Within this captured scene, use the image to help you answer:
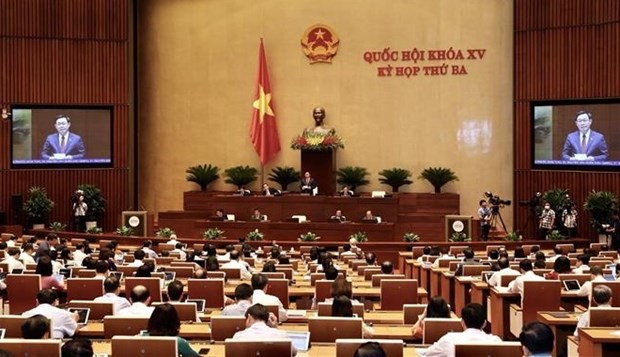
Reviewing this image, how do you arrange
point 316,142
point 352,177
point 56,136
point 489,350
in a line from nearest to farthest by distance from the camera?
point 489,350 < point 316,142 < point 352,177 < point 56,136

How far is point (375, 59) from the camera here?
87.1 feet

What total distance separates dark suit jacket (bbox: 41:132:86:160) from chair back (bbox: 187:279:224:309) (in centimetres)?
1608

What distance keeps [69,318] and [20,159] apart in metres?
18.6

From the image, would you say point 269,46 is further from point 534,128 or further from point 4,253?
point 4,253

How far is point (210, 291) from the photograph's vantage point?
10797 millimetres

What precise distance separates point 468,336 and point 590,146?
18293mm

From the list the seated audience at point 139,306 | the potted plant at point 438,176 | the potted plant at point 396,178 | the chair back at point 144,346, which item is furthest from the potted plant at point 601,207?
the chair back at point 144,346

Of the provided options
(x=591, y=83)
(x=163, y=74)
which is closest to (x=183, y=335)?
(x=591, y=83)

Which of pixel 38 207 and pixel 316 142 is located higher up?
pixel 316 142

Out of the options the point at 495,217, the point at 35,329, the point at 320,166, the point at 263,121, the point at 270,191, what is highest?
the point at 263,121

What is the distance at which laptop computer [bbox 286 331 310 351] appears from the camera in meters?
6.93

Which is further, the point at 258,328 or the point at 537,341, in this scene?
the point at 258,328

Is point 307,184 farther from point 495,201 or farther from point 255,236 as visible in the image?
point 495,201

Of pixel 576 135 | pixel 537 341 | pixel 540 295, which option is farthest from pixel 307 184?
pixel 537 341
